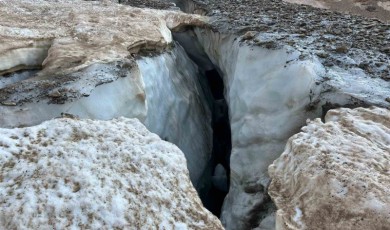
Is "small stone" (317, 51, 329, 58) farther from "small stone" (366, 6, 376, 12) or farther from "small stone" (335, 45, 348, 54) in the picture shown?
"small stone" (366, 6, 376, 12)

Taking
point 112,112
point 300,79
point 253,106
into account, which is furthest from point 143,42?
point 300,79

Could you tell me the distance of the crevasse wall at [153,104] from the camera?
4863 millimetres

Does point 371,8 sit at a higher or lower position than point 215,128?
lower

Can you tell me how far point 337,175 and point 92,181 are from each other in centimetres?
217

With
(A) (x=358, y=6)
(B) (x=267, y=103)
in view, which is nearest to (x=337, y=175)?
(B) (x=267, y=103)

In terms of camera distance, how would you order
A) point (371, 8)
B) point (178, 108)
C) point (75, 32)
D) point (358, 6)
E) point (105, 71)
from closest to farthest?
point (105, 71), point (75, 32), point (178, 108), point (371, 8), point (358, 6)

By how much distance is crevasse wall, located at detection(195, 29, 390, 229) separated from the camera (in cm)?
501

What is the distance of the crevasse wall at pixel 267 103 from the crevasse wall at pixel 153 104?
108cm

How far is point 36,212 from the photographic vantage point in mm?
3432

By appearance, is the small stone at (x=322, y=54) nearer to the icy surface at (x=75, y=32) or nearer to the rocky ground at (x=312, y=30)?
the rocky ground at (x=312, y=30)

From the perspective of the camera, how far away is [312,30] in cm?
688

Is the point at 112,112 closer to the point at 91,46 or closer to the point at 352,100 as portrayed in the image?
the point at 91,46

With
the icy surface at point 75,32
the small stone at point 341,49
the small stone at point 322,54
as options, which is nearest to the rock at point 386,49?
the small stone at point 341,49

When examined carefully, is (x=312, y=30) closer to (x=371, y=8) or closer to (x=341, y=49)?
(x=341, y=49)
